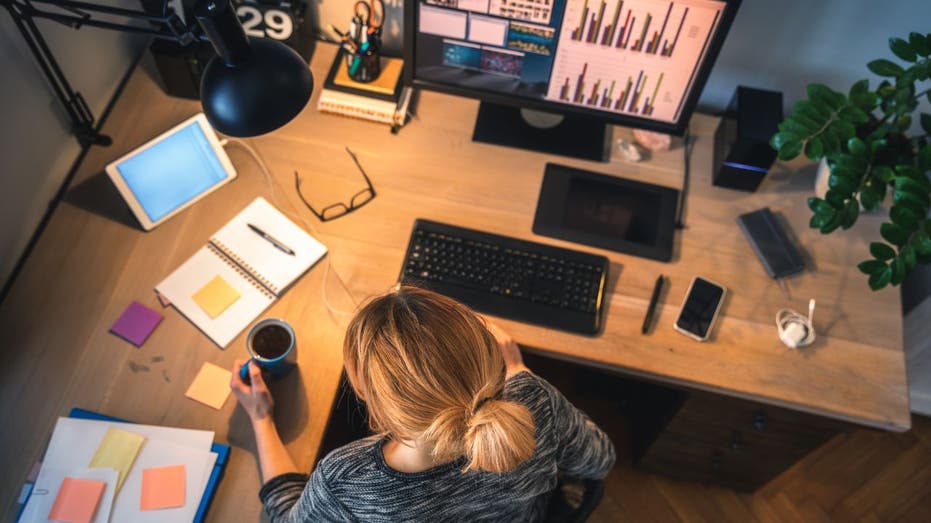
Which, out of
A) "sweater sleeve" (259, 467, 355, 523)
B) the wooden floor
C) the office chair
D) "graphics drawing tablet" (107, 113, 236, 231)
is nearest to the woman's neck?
"sweater sleeve" (259, 467, 355, 523)

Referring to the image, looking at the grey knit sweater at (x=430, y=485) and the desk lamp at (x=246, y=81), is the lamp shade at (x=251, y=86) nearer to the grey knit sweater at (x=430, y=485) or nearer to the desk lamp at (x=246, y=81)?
the desk lamp at (x=246, y=81)

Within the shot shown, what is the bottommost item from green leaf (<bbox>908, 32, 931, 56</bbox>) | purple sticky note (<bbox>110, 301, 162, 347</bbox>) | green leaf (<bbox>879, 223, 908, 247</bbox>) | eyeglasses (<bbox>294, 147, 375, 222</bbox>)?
purple sticky note (<bbox>110, 301, 162, 347</bbox>)

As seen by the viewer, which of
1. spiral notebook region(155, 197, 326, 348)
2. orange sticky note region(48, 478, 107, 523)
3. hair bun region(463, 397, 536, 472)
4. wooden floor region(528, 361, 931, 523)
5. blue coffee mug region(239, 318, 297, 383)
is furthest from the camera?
wooden floor region(528, 361, 931, 523)

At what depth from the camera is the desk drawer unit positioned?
140 centimetres

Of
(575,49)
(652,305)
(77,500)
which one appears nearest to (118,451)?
(77,500)

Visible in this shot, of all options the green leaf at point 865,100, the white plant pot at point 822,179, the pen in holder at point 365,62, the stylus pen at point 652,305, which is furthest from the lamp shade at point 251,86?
the white plant pot at point 822,179

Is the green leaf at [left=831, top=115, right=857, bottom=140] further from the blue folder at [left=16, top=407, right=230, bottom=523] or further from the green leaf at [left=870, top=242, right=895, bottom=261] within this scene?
the blue folder at [left=16, top=407, right=230, bottom=523]

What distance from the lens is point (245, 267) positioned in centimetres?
136

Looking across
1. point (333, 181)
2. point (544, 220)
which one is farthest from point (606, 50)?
point (333, 181)

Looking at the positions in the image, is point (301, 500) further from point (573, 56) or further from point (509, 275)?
point (573, 56)

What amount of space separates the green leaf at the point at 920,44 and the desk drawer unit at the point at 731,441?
69cm

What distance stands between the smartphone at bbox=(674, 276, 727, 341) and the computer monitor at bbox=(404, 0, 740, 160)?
13.1 inches

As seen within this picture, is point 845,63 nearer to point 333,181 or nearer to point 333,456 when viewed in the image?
point 333,181

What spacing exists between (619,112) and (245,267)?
2.70 feet
